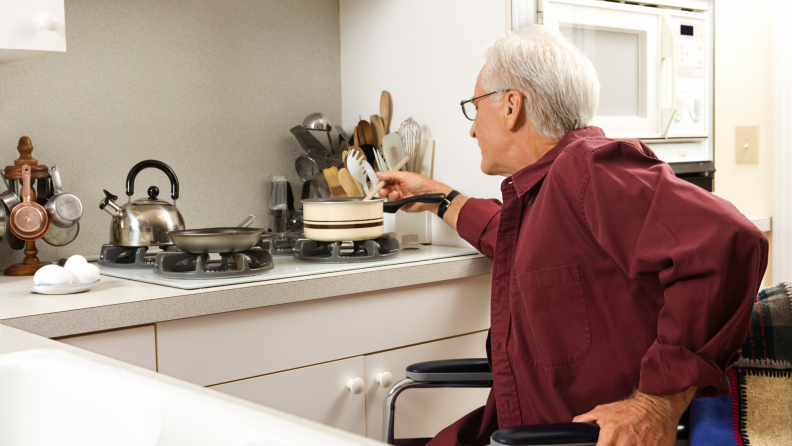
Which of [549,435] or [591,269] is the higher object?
[591,269]

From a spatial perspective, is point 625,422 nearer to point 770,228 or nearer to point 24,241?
point 24,241

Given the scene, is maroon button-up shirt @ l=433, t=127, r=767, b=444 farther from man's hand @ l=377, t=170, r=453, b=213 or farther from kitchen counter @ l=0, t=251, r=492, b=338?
man's hand @ l=377, t=170, r=453, b=213

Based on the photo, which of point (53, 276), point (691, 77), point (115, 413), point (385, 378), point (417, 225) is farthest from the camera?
point (691, 77)

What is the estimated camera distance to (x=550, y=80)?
1456 millimetres

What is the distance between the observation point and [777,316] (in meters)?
1.17

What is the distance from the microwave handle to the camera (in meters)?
2.25

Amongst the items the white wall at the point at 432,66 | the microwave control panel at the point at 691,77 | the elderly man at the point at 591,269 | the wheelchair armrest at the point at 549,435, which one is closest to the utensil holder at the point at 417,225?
the white wall at the point at 432,66

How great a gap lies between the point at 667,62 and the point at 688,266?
4.68 feet

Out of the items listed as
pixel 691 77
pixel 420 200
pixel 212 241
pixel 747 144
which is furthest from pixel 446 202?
pixel 747 144

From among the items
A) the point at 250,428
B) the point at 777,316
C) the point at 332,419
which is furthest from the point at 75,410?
the point at 777,316

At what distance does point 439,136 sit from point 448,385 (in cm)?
95

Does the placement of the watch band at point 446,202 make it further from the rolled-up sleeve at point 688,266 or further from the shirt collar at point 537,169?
the rolled-up sleeve at point 688,266

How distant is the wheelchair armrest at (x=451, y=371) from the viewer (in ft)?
4.58

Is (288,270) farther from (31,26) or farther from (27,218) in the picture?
(31,26)
